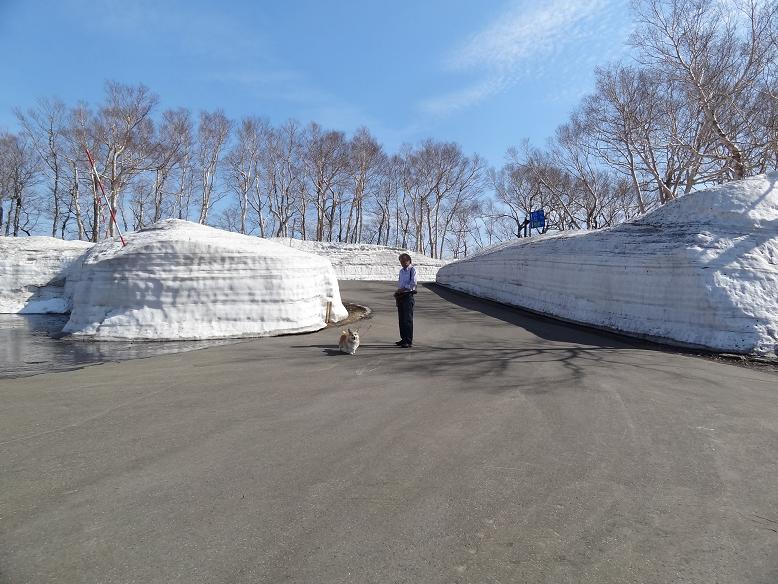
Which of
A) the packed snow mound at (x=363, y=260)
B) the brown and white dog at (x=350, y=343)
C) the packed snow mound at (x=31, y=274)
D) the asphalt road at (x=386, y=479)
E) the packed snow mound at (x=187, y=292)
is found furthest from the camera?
the packed snow mound at (x=363, y=260)

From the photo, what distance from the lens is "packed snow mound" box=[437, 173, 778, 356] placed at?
8453mm

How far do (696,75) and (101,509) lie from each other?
83.2ft

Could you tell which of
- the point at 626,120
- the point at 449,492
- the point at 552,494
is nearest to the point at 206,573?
the point at 449,492

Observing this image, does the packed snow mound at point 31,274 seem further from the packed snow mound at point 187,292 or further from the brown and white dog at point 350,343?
the brown and white dog at point 350,343

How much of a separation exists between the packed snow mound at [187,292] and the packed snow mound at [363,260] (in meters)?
29.5

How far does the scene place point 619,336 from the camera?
990 cm

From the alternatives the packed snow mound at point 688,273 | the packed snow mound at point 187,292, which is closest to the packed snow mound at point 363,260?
the packed snow mound at point 688,273

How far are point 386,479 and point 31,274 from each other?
20.1 m

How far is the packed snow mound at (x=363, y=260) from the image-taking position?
132 ft

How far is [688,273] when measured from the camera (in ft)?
30.6

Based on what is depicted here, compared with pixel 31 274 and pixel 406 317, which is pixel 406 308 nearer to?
pixel 406 317

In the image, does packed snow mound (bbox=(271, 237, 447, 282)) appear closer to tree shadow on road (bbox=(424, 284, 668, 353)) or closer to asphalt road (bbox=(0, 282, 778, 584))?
tree shadow on road (bbox=(424, 284, 668, 353))

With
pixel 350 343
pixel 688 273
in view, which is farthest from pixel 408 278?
pixel 688 273

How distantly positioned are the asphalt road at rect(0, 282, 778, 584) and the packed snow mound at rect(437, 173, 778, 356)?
3.61m
